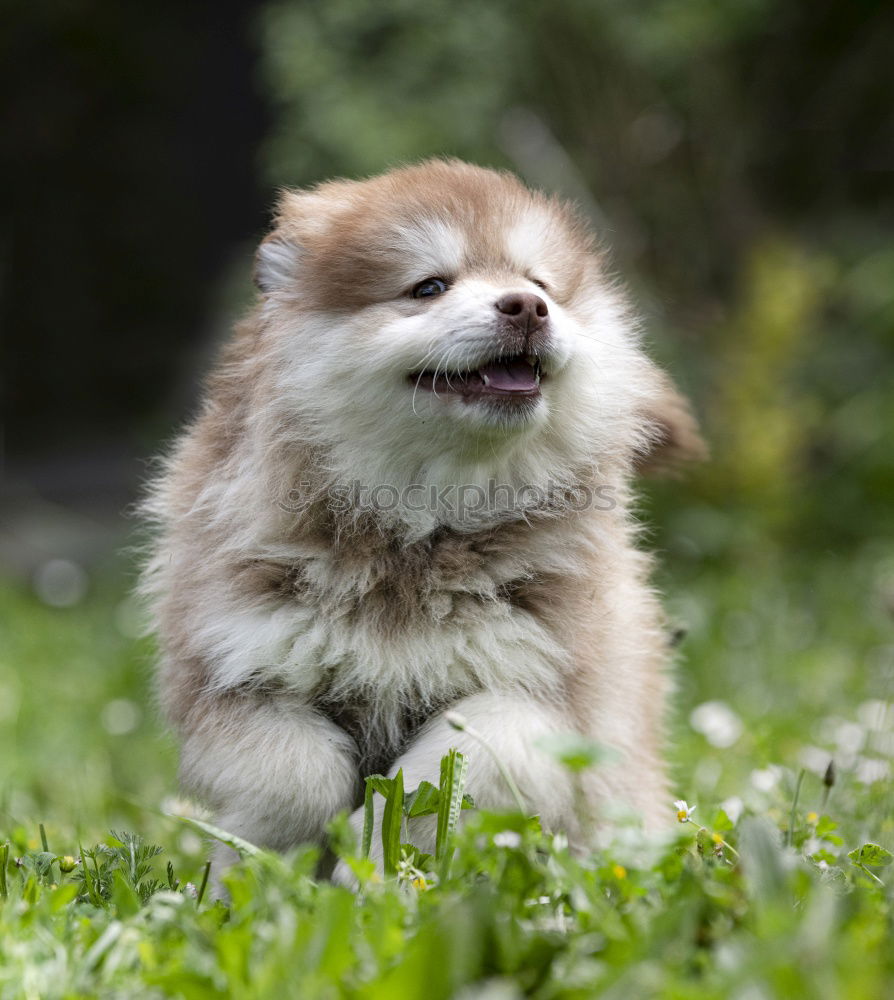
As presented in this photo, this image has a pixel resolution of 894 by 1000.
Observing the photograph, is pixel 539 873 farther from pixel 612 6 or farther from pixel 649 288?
pixel 612 6

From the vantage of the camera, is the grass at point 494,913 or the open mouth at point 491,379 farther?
the open mouth at point 491,379

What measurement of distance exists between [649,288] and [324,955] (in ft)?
20.0

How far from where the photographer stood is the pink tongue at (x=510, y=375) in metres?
2.67

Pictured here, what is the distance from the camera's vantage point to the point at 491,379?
2.68m

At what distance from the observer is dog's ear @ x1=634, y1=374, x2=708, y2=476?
2967mm

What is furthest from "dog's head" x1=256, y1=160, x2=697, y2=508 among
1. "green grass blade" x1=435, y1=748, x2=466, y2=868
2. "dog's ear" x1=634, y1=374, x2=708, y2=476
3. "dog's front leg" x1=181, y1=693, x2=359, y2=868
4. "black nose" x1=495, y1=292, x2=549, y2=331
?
"green grass blade" x1=435, y1=748, x2=466, y2=868

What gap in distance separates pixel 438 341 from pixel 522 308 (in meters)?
0.18

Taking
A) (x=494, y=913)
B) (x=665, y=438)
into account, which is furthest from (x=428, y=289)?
(x=494, y=913)

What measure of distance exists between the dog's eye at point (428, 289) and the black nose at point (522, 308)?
0.58 feet

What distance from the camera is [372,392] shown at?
105 inches

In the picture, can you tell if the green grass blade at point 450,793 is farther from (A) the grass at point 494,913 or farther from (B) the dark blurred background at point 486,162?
(B) the dark blurred background at point 486,162

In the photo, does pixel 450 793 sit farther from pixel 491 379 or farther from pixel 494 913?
pixel 491 379

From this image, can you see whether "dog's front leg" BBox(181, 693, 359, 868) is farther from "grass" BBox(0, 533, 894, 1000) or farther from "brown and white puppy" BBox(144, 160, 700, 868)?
"grass" BBox(0, 533, 894, 1000)

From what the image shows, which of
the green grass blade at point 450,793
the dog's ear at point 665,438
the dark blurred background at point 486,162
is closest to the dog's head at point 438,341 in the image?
the dog's ear at point 665,438
